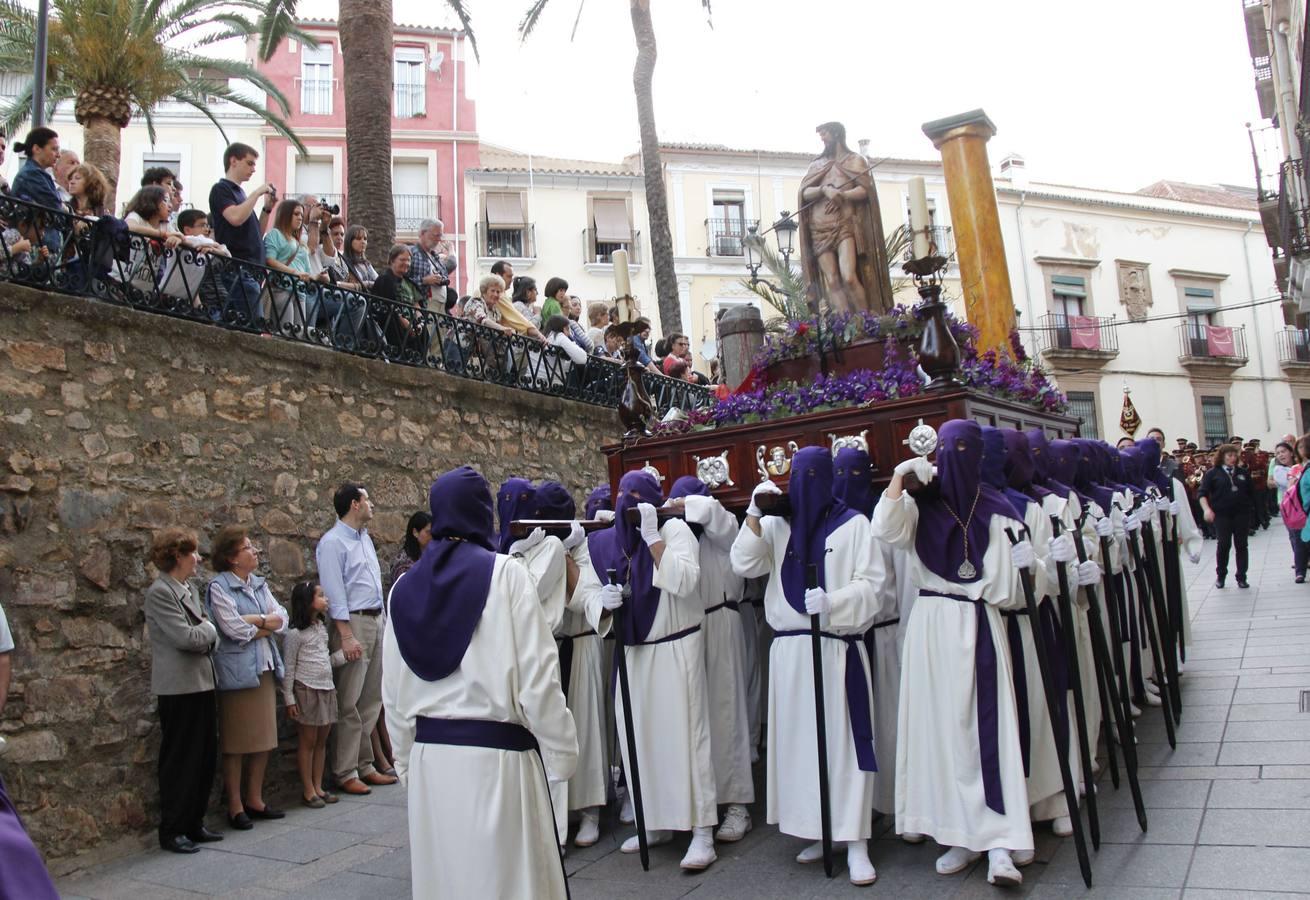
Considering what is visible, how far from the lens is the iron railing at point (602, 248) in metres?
27.4

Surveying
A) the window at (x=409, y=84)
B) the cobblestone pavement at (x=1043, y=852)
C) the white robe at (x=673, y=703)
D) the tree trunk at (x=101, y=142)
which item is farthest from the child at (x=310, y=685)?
the window at (x=409, y=84)

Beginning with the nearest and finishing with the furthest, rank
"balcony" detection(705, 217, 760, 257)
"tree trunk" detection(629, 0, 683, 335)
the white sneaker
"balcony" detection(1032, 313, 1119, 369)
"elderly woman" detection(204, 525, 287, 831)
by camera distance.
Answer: the white sneaker → "elderly woman" detection(204, 525, 287, 831) → "tree trunk" detection(629, 0, 683, 335) → "balcony" detection(705, 217, 760, 257) → "balcony" detection(1032, 313, 1119, 369)

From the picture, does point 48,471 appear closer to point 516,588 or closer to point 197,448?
point 197,448

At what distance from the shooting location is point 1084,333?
Answer: 30703mm

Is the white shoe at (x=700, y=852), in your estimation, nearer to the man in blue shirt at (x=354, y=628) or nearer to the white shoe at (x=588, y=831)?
the white shoe at (x=588, y=831)

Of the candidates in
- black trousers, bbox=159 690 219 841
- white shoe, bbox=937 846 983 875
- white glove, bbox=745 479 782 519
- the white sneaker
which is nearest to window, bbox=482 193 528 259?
black trousers, bbox=159 690 219 841

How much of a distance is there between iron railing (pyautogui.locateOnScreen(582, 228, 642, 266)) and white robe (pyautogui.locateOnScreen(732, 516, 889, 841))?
22.8m

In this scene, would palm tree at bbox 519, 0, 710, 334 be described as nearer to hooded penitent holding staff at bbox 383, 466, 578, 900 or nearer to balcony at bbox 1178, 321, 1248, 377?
hooded penitent holding staff at bbox 383, 466, 578, 900

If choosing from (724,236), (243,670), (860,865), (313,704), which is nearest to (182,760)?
(243,670)

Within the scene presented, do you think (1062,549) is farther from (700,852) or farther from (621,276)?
(621,276)

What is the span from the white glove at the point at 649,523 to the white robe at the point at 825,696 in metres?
0.42

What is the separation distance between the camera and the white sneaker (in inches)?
178

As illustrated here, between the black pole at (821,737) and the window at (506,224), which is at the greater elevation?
the window at (506,224)

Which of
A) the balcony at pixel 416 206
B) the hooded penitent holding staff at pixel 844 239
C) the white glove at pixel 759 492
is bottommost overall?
the white glove at pixel 759 492
